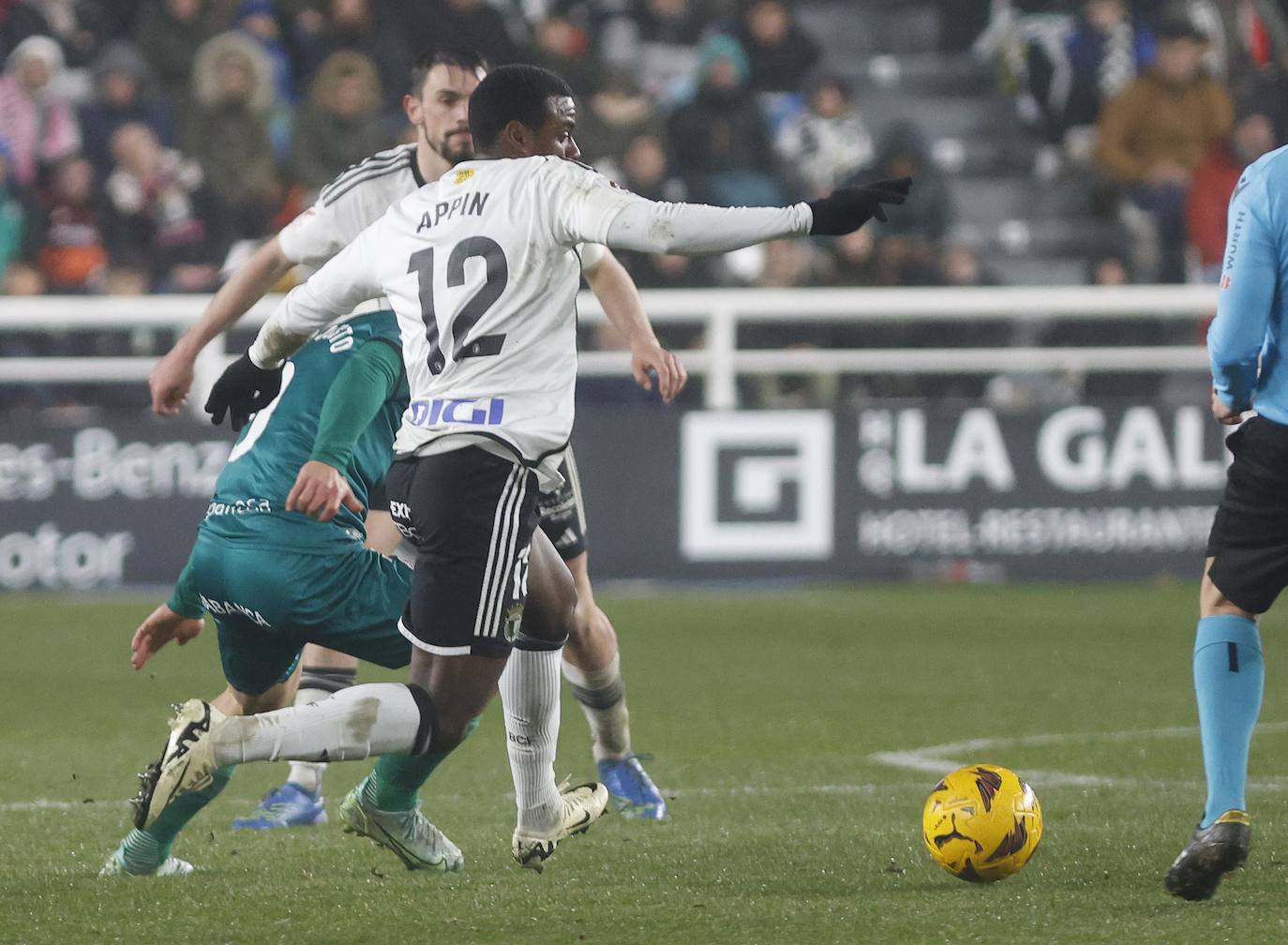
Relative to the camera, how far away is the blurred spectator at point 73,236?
45.6 ft

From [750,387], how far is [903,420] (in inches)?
49.3

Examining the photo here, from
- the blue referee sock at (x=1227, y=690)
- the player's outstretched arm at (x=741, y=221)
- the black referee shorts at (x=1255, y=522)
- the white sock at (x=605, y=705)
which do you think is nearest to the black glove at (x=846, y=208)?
the player's outstretched arm at (x=741, y=221)

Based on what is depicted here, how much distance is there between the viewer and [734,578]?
41.2 ft

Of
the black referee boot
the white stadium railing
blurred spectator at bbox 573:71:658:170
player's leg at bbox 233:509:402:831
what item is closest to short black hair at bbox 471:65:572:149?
player's leg at bbox 233:509:402:831

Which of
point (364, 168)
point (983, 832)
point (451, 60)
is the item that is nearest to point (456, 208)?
point (364, 168)

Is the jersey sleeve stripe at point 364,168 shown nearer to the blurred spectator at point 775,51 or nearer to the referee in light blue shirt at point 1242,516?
the referee in light blue shirt at point 1242,516

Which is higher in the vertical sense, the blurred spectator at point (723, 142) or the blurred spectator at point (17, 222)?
the blurred spectator at point (723, 142)

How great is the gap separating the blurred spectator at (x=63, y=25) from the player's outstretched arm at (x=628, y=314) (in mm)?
10526

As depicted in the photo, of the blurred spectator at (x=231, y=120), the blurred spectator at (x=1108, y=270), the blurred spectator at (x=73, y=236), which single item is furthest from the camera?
the blurred spectator at (x=231, y=120)

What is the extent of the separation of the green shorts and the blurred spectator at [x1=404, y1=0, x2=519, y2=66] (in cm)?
1036

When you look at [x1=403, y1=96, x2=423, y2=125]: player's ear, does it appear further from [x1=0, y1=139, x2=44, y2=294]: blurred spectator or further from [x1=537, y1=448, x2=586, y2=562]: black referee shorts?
[x1=0, y1=139, x2=44, y2=294]: blurred spectator

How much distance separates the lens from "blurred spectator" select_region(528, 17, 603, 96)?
1547 centimetres

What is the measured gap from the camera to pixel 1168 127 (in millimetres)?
15703

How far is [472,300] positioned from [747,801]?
2.12 meters
